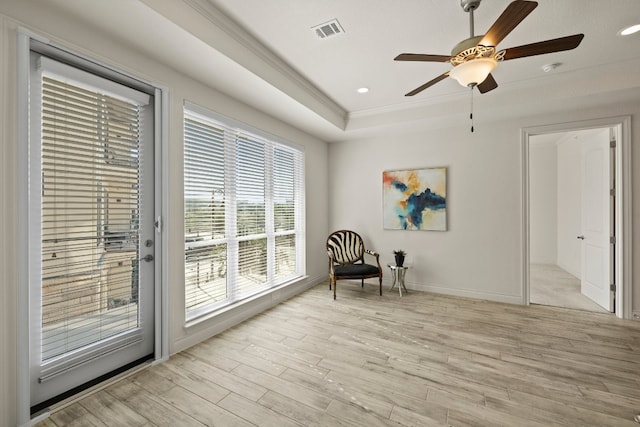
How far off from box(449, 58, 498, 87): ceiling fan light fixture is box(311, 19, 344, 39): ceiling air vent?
1066 mm

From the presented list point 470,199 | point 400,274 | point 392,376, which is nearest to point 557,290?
point 470,199

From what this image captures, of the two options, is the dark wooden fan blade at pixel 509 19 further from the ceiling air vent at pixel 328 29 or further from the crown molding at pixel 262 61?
the crown molding at pixel 262 61

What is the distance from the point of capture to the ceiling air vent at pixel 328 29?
2.37 m

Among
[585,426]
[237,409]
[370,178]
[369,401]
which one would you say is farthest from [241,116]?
[585,426]

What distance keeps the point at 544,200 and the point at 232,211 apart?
23.4 feet

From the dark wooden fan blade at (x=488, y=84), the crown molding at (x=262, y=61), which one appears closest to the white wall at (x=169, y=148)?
the crown molding at (x=262, y=61)

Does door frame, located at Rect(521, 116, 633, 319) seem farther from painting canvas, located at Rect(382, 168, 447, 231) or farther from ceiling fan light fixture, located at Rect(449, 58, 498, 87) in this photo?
ceiling fan light fixture, located at Rect(449, 58, 498, 87)

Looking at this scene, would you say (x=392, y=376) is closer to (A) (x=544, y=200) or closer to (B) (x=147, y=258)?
(B) (x=147, y=258)

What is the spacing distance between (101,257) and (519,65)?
14.7 ft

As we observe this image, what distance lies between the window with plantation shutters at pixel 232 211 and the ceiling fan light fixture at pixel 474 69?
2.40 meters

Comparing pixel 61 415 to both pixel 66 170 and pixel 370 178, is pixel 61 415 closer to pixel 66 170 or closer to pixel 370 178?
pixel 66 170

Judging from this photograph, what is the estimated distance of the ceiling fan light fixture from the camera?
6.38 ft

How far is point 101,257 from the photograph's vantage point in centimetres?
216

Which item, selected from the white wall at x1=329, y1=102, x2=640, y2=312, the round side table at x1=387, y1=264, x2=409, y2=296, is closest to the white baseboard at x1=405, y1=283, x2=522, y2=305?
the white wall at x1=329, y1=102, x2=640, y2=312
